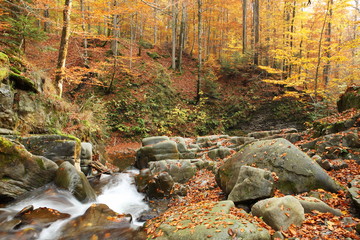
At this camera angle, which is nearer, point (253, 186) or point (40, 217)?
point (253, 186)

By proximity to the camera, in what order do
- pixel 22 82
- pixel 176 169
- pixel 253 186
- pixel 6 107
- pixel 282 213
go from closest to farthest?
pixel 282 213, pixel 253 186, pixel 6 107, pixel 22 82, pixel 176 169

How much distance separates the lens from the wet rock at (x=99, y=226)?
4.50 metres

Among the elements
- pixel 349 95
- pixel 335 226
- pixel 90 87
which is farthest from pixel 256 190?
pixel 90 87

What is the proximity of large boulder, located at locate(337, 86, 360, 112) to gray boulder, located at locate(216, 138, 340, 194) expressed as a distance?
20.5ft

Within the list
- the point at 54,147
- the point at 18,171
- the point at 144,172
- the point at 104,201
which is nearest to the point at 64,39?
the point at 54,147

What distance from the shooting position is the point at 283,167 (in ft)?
16.6

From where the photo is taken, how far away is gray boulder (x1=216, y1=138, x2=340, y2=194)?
15.6 feet

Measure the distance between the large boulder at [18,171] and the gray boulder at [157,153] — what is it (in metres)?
4.45

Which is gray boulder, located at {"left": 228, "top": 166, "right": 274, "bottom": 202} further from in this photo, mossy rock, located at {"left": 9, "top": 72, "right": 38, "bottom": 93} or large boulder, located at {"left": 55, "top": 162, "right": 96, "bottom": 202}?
mossy rock, located at {"left": 9, "top": 72, "right": 38, "bottom": 93}

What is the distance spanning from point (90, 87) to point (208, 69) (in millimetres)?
11446

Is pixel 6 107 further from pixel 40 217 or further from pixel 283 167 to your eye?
pixel 283 167

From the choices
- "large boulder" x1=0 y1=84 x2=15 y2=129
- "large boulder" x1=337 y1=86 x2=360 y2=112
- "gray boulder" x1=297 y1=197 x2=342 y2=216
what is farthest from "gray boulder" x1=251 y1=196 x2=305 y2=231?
"large boulder" x1=337 y1=86 x2=360 y2=112

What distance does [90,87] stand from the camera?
51.8 ft

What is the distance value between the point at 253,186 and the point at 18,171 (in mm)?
5859
